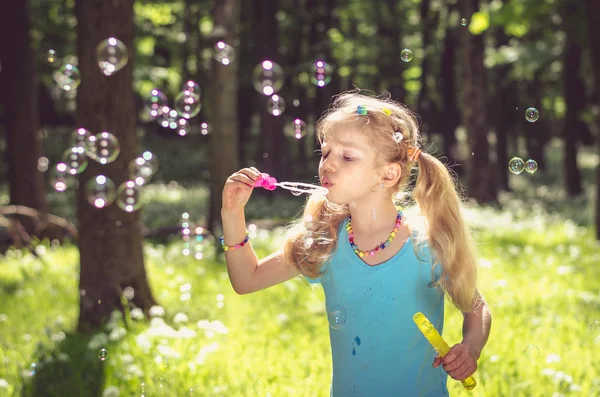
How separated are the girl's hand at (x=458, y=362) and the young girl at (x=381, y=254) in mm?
43

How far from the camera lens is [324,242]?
3.07 meters

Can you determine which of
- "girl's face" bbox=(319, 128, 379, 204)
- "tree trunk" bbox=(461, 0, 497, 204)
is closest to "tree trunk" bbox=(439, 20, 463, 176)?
"tree trunk" bbox=(461, 0, 497, 204)

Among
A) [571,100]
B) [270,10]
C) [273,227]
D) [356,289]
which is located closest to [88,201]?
[356,289]

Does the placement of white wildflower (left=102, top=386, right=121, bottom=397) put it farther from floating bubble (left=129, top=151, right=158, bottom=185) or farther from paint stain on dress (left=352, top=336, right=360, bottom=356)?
paint stain on dress (left=352, top=336, right=360, bottom=356)

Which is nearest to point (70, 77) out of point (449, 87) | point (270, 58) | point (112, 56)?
point (112, 56)

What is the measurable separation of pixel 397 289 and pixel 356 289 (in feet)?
0.52

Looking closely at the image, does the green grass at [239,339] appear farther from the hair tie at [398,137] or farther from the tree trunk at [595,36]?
the tree trunk at [595,36]

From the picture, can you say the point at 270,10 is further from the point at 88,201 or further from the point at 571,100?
the point at 88,201

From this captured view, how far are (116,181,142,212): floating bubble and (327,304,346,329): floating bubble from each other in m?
2.58

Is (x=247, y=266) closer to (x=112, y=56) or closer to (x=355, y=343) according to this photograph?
(x=355, y=343)

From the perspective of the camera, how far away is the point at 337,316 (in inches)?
115

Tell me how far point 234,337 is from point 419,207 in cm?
272

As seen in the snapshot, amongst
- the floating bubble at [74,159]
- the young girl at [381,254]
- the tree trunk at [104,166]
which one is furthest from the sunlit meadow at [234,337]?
the floating bubble at [74,159]

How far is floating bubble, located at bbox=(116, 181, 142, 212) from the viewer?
518 centimetres
